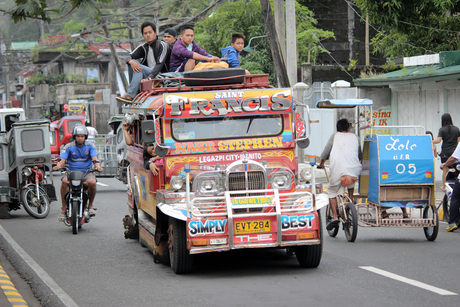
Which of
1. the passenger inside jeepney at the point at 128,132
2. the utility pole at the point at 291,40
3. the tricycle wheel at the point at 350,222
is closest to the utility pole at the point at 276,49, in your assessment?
the utility pole at the point at 291,40

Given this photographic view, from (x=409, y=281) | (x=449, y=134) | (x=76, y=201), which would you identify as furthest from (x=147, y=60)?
(x=449, y=134)

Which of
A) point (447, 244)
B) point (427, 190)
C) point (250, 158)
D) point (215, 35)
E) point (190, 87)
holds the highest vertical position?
point (215, 35)

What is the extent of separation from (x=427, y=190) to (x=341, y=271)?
117 inches

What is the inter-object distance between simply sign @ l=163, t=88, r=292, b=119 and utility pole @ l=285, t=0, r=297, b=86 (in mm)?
11483

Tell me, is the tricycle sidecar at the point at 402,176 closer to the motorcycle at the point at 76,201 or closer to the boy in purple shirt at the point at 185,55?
the boy in purple shirt at the point at 185,55

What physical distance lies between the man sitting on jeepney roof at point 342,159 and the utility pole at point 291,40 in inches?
385

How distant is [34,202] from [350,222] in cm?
769

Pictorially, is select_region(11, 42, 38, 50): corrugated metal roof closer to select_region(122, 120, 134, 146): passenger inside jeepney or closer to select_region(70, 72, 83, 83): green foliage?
select_region(70, 72, 83, 83): green foliage

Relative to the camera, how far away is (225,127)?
27.7ft

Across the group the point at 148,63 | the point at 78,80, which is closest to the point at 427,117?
the point at 148,63

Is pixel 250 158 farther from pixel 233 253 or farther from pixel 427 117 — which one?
pixel 427 117

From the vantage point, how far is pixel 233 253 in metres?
9.28

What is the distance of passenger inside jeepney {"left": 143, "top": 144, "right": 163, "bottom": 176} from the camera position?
8.49 meters

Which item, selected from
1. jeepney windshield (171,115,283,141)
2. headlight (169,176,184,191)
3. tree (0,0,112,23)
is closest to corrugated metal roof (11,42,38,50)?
jeepney windshield (171,115,283,141)
